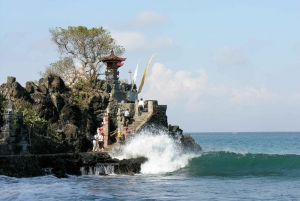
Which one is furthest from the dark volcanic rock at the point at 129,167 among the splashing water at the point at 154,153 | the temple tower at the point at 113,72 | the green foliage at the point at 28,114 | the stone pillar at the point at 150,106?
the temple tower at the point at 113,72

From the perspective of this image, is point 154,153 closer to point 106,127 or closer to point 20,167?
point 106,127

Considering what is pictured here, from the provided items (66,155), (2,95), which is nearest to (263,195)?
(66,155)

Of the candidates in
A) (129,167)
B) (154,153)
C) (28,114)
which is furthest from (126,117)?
(129,167)

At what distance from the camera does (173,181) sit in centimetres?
2898

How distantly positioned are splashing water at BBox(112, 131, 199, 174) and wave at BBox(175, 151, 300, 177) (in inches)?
35.1

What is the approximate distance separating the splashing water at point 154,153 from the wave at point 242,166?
89cm

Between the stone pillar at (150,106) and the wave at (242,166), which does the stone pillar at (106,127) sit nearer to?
the stone pillar at (150,106)

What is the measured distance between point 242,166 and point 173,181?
32.3 feet

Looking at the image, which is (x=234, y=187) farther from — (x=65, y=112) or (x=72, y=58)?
(x=72, y=58)

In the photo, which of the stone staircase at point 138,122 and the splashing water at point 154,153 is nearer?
the splashing water at point 154,153

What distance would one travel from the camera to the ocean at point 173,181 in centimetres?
2278

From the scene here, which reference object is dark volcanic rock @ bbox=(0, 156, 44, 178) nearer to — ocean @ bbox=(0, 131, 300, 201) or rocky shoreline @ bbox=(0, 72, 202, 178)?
rocky shoreline @ bbox=(0, 72, 202, 178)

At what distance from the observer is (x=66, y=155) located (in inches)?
1300

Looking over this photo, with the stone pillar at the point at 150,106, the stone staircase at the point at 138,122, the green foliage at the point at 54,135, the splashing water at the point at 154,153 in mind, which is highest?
the stone pillar at the point at 150,106
